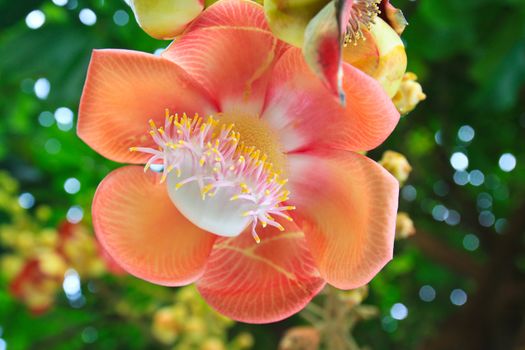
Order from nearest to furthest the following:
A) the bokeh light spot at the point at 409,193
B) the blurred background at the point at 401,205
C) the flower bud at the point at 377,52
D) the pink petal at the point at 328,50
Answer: the pink petal at the point at 328,50 < the flower bud at the point at 377,52 < the blurred background at the point at 401,205 < the bokeh light spot at the point at 409,193

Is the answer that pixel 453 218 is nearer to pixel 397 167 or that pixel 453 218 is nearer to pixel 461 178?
pixel 461 178

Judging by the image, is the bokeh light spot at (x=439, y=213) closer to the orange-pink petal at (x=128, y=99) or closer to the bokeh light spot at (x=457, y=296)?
the bokeh light spot at (x=457, y=296)

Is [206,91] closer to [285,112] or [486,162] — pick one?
[285,112]

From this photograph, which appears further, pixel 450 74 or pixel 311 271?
pixel 450 74

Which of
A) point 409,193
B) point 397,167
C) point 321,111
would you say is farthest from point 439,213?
point 321,111

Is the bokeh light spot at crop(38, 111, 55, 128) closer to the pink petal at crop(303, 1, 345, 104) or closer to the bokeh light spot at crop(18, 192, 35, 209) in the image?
the bokeh light spot at crop(18, 192, 35, 209)

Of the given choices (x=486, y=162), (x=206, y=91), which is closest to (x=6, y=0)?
(x=206, y=91)

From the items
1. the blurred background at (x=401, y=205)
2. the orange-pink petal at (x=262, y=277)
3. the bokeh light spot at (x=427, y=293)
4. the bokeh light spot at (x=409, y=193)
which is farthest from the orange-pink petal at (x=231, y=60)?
the bokeh light spot at (x=427, y=293)
